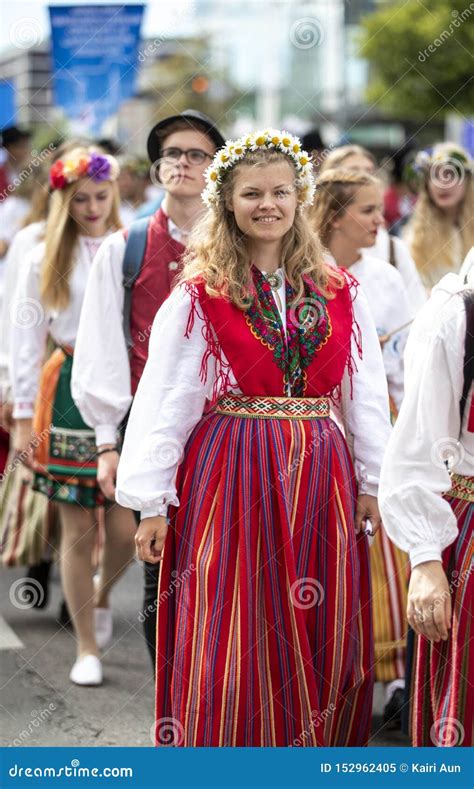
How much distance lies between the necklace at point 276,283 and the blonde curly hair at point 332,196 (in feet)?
4.87

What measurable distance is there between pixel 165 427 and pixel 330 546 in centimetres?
55

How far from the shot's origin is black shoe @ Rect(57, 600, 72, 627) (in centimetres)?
652

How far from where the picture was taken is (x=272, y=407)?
3928mm

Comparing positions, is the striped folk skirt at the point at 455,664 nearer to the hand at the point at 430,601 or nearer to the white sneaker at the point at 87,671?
the hand at the point at 430,601

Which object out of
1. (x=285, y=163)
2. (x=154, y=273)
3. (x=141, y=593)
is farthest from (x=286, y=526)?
(x=141, y=593)

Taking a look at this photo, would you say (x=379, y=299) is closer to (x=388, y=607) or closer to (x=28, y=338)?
(x=388, y=607)

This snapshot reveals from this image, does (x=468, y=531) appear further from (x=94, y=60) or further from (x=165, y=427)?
(x=94, y=60)

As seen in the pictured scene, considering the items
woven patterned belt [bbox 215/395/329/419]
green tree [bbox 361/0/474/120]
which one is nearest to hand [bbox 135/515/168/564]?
woven patterned belt [bbox 215/395/329/419]

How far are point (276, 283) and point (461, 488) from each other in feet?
3.37

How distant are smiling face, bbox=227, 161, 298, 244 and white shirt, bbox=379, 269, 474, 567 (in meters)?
1.00

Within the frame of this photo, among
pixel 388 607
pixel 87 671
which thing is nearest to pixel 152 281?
pixel 388 607

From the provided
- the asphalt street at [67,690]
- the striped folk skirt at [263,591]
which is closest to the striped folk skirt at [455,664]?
the striped folk skirt at [263,591]

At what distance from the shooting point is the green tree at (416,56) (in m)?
33.1
